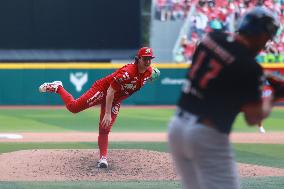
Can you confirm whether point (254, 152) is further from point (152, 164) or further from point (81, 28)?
point (81, 28)

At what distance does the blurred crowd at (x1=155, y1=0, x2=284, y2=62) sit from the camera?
2248 centimetres

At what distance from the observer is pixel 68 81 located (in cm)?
2050

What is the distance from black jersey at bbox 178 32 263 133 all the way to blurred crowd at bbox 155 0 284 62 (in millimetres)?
17857

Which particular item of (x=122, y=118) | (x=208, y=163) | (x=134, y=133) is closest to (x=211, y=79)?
(x=208, y=163)

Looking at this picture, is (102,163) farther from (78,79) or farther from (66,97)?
(78,79)

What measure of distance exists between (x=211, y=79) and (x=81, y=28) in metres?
19.5

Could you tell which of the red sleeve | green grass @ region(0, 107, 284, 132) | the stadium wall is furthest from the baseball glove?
the stadium wall

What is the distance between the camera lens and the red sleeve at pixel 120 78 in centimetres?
916

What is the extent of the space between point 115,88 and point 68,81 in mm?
11412

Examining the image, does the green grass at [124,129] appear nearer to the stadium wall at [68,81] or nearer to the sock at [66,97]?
the stadium wall at [68,81]

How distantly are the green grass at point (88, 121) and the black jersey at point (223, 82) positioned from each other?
36.0 feet

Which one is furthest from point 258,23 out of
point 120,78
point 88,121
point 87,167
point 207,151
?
point 88,121

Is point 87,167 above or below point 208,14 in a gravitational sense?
below

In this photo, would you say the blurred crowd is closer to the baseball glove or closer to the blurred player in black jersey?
the baseball glove
